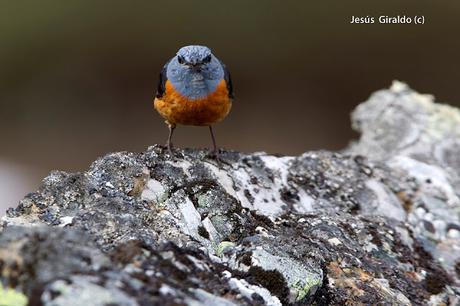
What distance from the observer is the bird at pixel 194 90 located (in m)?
4.98

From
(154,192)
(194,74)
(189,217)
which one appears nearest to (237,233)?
(189,217)

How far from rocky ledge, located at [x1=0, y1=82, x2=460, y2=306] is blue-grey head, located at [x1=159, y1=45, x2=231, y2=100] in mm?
634

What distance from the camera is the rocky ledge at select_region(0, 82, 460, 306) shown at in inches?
90.0

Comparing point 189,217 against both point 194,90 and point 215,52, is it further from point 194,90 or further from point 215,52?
point 215,52

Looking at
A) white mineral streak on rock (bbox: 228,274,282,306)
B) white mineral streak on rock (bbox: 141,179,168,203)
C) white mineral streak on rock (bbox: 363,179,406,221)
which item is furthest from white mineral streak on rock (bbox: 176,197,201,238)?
white mineral streak on rock (bbox: 363,179,406,221)

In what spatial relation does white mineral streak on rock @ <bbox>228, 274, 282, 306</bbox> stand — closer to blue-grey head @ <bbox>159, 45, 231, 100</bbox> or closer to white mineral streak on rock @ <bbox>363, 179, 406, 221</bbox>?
white mineral streak on rock @ <bbox>363, 179, 406, 221</bbox>

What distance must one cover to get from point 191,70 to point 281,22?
22.8 ft

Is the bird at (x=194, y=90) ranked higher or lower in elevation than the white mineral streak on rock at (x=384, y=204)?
higher

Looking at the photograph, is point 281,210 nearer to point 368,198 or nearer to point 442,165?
point 368,198

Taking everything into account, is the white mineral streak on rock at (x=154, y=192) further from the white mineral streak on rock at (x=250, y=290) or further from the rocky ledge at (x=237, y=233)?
the white mineral streak on rock at (x=250, y=290)

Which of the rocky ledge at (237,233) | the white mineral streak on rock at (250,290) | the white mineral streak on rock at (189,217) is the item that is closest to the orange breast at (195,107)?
the rocky ledge at (237,233)

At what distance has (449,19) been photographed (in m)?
11.1

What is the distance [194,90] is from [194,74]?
0.41ft

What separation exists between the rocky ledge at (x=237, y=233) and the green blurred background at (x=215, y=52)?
19.6 feet
